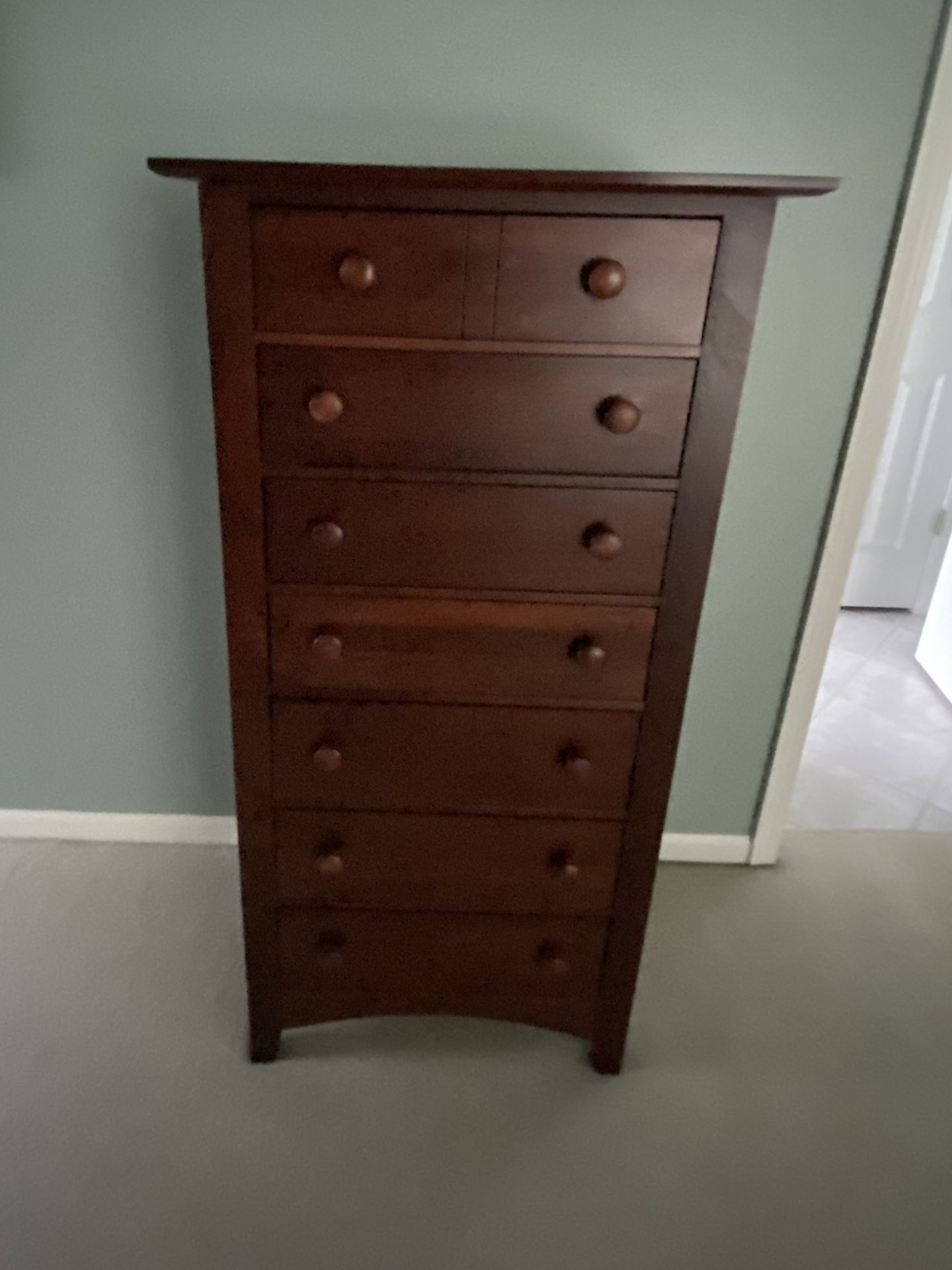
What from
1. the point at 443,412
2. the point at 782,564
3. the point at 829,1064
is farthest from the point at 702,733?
the point at 443,412

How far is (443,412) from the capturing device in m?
1.10

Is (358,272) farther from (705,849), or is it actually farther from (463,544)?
(705,849)

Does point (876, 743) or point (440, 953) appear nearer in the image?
point (440, 953)

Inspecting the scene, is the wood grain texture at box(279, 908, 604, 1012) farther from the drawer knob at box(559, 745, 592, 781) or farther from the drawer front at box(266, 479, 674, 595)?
the drawer front at box(266, 479, 674, 595)

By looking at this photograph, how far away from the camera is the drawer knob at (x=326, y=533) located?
1140 mm

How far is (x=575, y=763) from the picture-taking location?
1.27 metres

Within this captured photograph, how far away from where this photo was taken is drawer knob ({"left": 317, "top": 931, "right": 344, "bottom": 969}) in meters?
A: 1.44

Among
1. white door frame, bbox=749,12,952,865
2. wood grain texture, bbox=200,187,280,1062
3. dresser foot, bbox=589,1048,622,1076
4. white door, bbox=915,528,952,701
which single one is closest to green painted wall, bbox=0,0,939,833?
white door frame, bbox=749,12,952,865

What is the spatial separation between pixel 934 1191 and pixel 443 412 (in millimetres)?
1354

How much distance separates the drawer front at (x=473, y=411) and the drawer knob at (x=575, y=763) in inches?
15.6

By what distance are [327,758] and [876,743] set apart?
6.02 feet

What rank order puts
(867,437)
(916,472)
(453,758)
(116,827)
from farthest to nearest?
(916,472) → (116,827) → (867,437) → (453,758)

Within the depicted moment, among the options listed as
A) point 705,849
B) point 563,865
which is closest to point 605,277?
point 563,865

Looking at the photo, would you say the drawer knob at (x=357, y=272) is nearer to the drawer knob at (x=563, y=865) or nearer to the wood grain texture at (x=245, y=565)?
the wood grain texture at (x=245, y=565)
